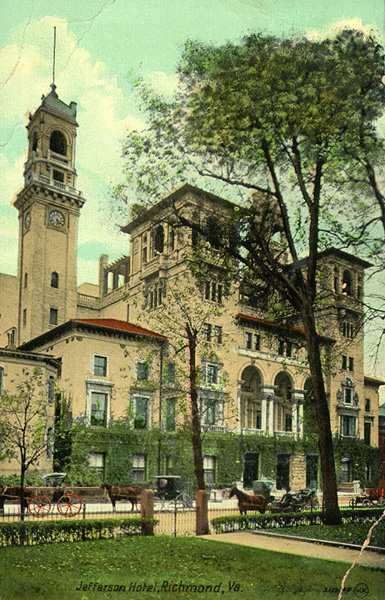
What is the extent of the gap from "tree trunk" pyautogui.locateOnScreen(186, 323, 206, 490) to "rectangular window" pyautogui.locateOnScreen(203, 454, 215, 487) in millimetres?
66

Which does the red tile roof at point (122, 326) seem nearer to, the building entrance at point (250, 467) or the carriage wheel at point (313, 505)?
the building entrance at point (250, 467)

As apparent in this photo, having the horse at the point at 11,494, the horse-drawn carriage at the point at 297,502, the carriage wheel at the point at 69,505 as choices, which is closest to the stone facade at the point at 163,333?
the horse-drawn carriage at the point at 297,502

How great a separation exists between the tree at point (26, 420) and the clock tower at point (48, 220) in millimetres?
678

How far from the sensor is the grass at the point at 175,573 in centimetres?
605

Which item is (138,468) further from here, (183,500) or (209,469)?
(209,469)

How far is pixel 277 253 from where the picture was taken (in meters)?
8.62

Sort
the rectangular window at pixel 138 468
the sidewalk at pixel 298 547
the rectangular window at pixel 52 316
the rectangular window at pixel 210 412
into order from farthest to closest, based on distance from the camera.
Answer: the rectangular window at pixel 52 316 < the rectangular window at pixel 210 412 < the rectangular window at pixel 138 468 < the sidewalk at pixel 298 547

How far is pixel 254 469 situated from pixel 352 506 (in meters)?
1.35

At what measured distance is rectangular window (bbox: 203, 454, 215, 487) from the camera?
8055 mm

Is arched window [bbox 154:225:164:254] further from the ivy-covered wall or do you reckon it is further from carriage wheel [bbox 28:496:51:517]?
carriage wheel [bbox 28:496:51:517]

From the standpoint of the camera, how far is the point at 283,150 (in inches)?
330

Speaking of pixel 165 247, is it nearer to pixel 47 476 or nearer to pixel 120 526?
pixel 47 476

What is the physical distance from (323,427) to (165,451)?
7.35ft

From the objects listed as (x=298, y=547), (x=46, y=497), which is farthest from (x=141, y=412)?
(x=298, y=547)
